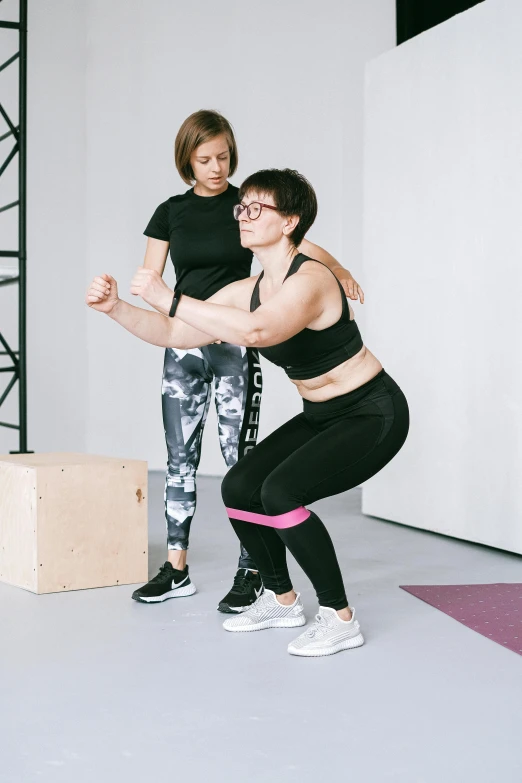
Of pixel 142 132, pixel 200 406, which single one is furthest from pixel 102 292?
pixel 142 132

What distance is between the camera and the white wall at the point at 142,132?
19.4ft

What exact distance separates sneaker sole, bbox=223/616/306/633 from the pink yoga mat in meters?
0.46

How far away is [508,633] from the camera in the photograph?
2.58 meters

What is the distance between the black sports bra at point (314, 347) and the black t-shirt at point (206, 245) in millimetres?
360

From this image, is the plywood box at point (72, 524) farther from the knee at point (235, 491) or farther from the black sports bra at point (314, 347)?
the black sports bra at point (314, 347)

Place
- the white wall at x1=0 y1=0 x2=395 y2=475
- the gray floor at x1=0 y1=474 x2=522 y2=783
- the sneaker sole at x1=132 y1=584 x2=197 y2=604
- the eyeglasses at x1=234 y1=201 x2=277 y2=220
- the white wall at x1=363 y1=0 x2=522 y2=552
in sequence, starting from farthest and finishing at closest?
the white wall at x1=0 y1=0 x2=395 y2=475
the white wall at x1=363 y1=0 x2=522 y2=552
the sneaker sole at x1=132 y1=584 x2=197 y2=604
the eyeglasses at x1=234 y1=201 x2=277 y2=220
the gray floor at x1=0 y1=474 x2=522 y2=783

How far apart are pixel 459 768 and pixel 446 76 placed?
10.1ft

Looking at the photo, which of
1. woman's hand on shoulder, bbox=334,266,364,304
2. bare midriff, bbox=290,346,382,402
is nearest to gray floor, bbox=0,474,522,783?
bare midriff, bbox=290,346,382,402

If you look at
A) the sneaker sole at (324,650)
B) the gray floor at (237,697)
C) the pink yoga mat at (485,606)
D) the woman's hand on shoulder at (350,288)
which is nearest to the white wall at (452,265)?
the pink yoga mat at (485,606)

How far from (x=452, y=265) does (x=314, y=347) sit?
1.77 metres

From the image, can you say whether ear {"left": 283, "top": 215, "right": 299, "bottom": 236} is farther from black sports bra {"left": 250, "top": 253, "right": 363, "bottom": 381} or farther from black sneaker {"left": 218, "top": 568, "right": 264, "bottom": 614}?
black sneaker {"left": 218, "top": 568, "right": 264, "bottom": 614}

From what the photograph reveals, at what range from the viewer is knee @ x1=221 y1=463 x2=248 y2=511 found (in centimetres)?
253

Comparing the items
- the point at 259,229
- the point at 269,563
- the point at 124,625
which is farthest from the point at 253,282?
the point at 124,625

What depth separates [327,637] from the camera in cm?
239
